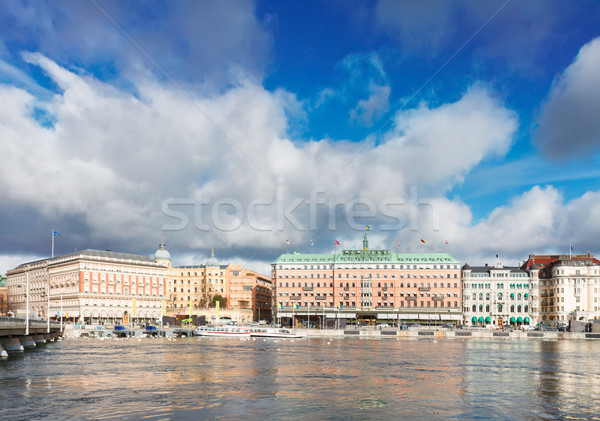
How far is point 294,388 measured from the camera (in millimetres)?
55250

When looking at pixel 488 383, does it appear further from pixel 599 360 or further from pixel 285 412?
pixel 599 360

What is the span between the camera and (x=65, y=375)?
6288 centimetres

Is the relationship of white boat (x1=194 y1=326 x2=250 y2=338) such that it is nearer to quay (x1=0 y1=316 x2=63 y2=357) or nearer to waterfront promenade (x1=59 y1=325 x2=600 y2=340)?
waterfront promenade (x1=59 y1=325 x2=600 y2=340)

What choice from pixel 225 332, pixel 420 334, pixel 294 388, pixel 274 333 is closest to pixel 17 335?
pixel 294 388

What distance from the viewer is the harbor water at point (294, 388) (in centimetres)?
4359

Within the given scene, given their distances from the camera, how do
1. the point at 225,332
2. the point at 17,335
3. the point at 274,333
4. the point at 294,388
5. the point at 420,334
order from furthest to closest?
1. the point at 420,334
2. the point at 225,332
3. the point at 274,333
4. the point at 17,335
5. the point at 294,388

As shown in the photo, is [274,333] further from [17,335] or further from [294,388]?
[294,388]

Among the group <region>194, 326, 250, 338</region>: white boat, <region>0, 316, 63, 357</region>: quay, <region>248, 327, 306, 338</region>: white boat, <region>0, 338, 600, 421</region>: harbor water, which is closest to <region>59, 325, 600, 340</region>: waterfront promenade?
<region>194, 326, 250, 338</region>: white boat

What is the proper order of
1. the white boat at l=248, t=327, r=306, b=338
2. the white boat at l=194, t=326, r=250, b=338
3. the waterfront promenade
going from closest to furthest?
the white boat at l=248, t=327, r=306, b=338, the white boat at l=194, t=326, r=250, b=338, the waterfront promenade

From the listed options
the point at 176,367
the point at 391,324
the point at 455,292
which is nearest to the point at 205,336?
the point at 391,324

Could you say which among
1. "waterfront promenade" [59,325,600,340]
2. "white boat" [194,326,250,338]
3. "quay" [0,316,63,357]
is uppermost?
"quay" [0,316,63,357]

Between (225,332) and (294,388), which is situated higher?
(294,388)

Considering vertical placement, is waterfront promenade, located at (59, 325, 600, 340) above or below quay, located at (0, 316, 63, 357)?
below

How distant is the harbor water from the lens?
43594 millimetres
